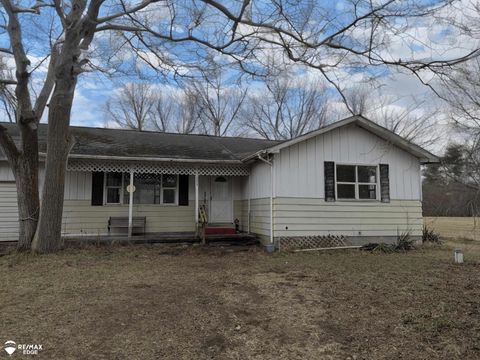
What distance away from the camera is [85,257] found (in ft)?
32.9

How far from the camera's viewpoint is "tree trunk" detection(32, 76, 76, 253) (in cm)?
1038

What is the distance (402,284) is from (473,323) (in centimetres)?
222

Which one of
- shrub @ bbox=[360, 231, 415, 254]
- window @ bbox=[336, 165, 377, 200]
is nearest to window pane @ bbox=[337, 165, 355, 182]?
window @ bbox=[336, 165, 377, 200]

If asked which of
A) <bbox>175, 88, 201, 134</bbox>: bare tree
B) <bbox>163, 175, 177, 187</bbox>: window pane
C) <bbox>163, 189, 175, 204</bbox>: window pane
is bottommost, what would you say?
<bbox>163, 189, 175, 204</bbox>: window pane

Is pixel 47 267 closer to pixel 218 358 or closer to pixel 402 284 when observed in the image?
pixel 218 358

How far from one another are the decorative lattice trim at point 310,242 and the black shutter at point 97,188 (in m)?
6.05

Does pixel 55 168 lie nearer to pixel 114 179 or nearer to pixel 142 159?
pixel 142 159

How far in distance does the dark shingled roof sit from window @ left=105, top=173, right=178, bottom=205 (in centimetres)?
97

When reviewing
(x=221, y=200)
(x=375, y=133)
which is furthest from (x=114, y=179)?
(x=375, y=133)

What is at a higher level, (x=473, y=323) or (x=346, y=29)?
(x=346, y=29)

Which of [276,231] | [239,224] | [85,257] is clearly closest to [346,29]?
[276,231]

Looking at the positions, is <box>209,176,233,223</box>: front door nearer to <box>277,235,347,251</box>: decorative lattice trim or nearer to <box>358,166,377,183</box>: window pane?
<box>277,235,347,251</box>: decorative lattice trim

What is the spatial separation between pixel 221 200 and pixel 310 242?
3.95 m

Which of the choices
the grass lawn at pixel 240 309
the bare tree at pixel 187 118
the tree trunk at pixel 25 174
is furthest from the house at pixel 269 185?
the bare tree at pixel 187 118
